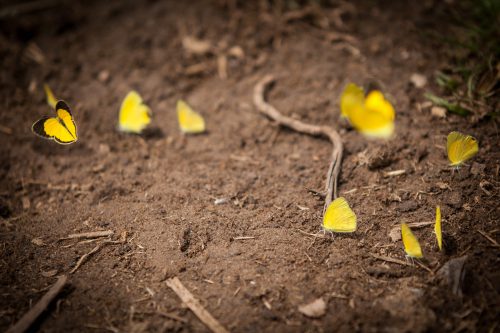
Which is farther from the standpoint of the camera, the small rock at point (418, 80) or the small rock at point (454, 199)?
the small rock at point (418, 80)

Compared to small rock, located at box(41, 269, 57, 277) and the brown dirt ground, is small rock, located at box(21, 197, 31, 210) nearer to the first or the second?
the brown dirt ground

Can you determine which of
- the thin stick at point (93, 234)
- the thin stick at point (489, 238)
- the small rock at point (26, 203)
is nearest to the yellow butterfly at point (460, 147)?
the thin stick at point (489, 238)

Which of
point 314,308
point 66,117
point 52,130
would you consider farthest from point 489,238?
point 52,130

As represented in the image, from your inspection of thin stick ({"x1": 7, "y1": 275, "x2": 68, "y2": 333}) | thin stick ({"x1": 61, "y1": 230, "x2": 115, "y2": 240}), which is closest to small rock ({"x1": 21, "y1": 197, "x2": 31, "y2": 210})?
thin stick ({"x1": 61, "y1": 230, "x2": 115, "y2": 240})

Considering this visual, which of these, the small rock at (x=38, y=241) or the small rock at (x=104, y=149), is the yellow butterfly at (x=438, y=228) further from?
the small rock at (x=104, y=149)

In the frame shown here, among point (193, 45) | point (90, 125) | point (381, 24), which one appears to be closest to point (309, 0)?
point (381, 24)

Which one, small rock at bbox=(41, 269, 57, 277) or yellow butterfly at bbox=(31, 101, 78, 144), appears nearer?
small rock at bbox=(41, 269, 57, 277)

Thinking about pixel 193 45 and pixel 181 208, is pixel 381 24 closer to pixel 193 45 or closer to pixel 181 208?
pixel 193 45
